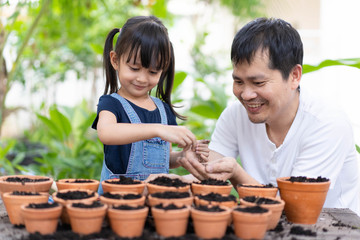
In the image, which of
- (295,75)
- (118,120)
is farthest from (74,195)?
(295,75)

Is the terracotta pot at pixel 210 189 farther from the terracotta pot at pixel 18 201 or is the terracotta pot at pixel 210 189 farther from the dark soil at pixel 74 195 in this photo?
the terracotta pot at pixel 18 201

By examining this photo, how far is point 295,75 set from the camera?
1.75 meters

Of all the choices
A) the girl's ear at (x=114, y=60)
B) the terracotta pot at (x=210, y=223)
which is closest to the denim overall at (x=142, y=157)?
the girl's ear at (x=114, y=60)

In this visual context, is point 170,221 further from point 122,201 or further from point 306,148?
point 306,148

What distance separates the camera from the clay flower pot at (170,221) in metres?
1.01

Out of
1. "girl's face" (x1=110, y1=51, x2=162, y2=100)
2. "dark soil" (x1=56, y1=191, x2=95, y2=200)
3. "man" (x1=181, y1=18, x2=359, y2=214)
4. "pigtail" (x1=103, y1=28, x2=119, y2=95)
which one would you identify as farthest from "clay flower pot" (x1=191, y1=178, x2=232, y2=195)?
"pigtail" (x1=103, y1=28, x2=119, y2=95)

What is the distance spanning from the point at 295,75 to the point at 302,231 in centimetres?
82

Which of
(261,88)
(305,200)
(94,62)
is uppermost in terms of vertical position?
(261,88)

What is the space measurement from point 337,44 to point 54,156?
338cm

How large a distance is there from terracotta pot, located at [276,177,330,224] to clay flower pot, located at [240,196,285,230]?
98 mm

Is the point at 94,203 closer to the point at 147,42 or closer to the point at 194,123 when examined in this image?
the point at 147,42

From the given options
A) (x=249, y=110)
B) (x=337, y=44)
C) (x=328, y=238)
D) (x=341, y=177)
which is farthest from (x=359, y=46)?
(x=328, y=238)

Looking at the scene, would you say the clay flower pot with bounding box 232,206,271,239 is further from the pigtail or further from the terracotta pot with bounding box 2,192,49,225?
the pigtail

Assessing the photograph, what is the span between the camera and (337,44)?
4.83 m
